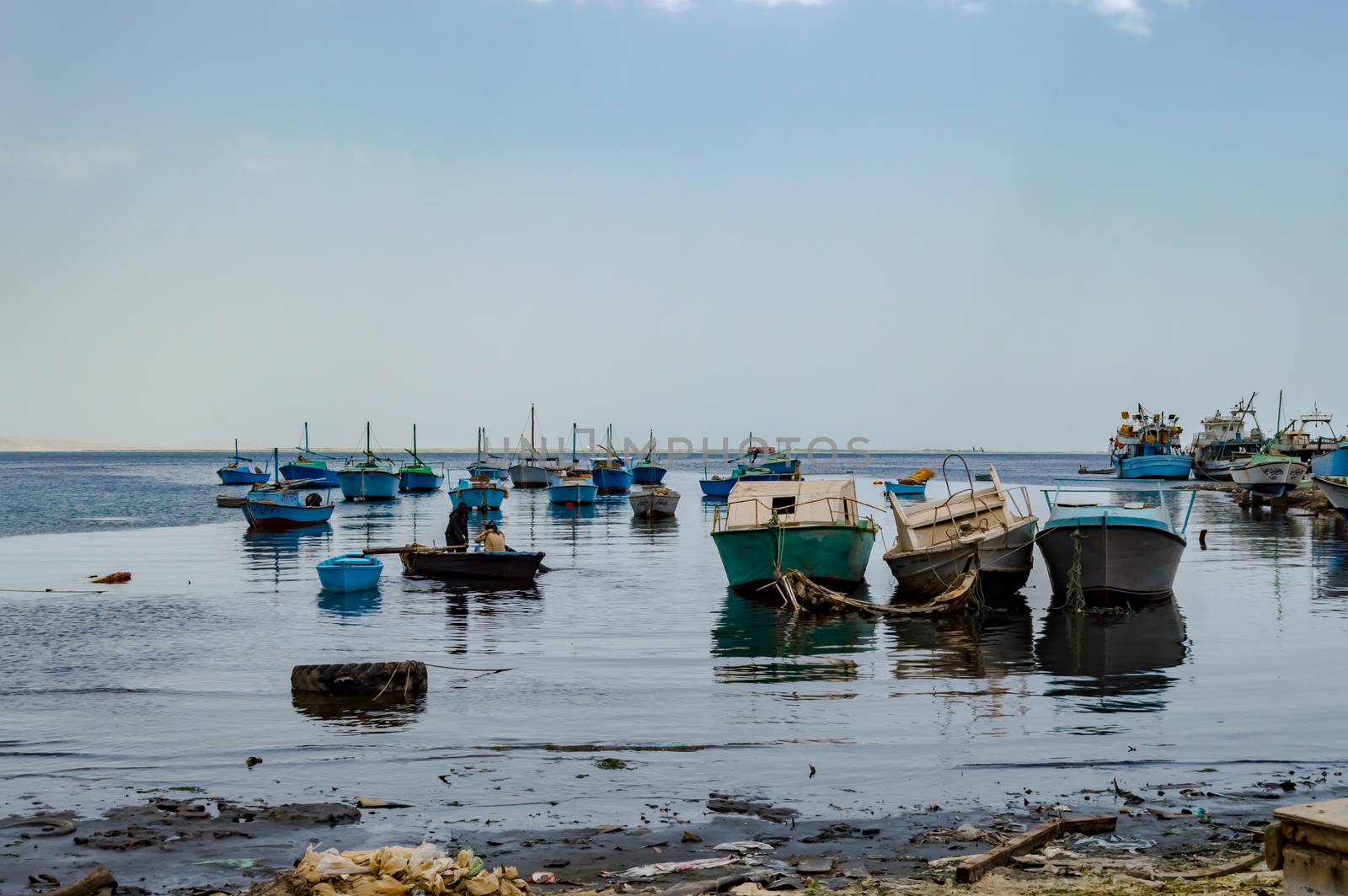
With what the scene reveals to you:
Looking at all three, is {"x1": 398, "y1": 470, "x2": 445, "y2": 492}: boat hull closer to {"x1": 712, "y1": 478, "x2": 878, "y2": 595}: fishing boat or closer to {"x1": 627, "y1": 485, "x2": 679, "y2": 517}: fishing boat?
{"x1": 627, "y1": 485, "x2": 679, "y2": 517}: fishing boat

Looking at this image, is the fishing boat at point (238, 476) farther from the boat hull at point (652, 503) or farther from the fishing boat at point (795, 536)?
the fishing boat at point (795, 536)

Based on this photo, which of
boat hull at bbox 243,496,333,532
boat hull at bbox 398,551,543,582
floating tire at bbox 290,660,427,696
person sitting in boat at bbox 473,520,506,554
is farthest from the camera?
boat hull at bbox 243,496,333,532

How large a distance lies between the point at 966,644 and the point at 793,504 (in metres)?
8.19

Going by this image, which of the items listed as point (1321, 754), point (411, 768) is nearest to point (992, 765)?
point (1321, 754)

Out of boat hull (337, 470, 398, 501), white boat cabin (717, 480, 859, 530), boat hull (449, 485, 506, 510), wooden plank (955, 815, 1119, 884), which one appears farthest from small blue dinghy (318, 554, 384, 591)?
boat hull (337, 470, 398, 501)

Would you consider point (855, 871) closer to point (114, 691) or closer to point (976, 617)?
point (114, 691)

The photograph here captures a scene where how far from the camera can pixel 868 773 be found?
1250 centimetres

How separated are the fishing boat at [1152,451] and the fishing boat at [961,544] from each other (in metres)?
88.2

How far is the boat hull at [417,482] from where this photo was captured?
96250 millimetres

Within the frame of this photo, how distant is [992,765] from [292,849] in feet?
24.9

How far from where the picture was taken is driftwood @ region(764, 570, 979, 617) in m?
24.4

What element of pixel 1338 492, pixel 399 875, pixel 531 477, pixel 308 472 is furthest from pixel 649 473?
pixel 399 875

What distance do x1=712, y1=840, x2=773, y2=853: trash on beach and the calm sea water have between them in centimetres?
137

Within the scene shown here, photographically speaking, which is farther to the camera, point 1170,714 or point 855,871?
point 1170,714
